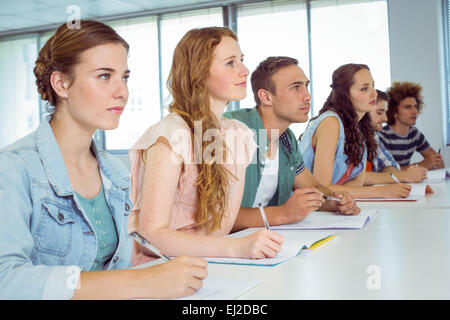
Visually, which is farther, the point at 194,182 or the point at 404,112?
the point at 404,112

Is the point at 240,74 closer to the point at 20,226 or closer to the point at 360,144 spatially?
the point at 20,226

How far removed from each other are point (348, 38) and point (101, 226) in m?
5.13

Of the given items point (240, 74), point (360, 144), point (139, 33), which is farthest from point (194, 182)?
point (139, 33)

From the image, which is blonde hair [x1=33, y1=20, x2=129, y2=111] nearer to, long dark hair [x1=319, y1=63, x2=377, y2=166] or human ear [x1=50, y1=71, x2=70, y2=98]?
human ear [x1=50, y1=71, x2=70, y2=98]

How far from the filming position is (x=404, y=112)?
377cm

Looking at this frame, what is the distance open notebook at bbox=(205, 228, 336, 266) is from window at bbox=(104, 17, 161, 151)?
18.1ft

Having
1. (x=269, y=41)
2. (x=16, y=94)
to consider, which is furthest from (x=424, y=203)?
(x=16, y=94)

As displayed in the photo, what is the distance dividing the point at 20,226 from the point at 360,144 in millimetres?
2003

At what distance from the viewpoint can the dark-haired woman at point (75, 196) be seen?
2.41ft

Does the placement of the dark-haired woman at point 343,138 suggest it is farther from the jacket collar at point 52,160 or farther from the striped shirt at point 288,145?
the jacket collar at point 52,160

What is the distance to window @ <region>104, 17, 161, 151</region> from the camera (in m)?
6.65
